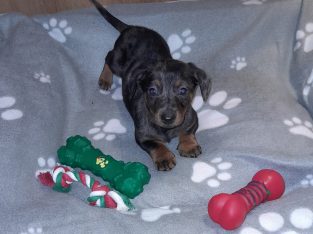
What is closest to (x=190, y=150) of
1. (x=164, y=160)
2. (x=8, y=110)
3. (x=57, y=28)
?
(x=164, y=160)

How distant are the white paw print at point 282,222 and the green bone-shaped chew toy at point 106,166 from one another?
0.57 meters

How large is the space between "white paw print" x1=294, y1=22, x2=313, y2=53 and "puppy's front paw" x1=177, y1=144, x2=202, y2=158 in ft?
3.59

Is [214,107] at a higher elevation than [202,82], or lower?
lower

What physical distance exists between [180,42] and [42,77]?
3.50ft

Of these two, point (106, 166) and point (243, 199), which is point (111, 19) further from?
point (243, 199)

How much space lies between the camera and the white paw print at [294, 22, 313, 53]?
10.3 ft

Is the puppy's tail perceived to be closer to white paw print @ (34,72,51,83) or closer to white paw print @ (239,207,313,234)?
white paw print @ (34,72,51,83)

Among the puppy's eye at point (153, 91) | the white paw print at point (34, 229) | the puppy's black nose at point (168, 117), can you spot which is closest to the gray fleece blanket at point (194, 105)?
the white paw print at point (34, 229)

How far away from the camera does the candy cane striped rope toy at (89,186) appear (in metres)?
Answer: 2.25

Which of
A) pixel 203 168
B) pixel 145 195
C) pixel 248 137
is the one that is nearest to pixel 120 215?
pixel 145 195

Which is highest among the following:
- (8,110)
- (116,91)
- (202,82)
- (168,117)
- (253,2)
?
(253,2)

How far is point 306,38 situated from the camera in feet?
10.4

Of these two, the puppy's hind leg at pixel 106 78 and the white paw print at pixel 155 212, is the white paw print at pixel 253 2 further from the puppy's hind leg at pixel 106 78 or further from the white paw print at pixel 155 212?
the white paw print at pixel 155 212

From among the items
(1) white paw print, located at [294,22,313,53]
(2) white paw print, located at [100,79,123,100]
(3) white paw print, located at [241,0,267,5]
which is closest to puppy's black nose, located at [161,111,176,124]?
(2) white paw print, located at [100,79,123,100]
